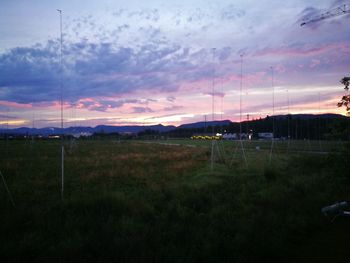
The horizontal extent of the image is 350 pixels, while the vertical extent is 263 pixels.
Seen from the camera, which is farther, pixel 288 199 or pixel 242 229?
pixel 288 199

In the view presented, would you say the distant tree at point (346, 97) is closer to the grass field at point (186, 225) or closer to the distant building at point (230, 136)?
the grass field at point (186, 225)

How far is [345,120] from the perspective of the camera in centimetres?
1233

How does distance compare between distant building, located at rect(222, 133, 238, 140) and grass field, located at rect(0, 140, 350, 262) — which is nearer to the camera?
grass field, located at rect(0, 140, 350, 262)

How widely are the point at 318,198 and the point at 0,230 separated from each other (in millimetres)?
10218

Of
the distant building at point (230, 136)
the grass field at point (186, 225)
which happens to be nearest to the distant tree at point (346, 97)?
the grass field at point (186, 225)

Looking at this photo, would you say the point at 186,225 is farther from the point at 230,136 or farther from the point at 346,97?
the point at 230,136

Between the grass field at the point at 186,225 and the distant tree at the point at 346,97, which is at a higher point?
the distant tree at the point at 346,97

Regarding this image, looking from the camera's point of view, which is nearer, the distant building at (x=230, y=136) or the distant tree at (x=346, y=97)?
the distant tree at (x=346, y=97)

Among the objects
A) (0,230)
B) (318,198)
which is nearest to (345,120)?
(318,198)

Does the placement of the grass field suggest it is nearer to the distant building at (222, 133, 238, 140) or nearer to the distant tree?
the distant tree

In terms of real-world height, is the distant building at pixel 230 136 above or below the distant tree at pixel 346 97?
below

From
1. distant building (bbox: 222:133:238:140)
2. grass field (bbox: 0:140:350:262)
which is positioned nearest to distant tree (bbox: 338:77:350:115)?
grass field (bbox: 0:140:350:262)

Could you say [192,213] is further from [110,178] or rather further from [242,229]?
[110,178]

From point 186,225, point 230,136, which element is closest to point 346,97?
point 186,225
